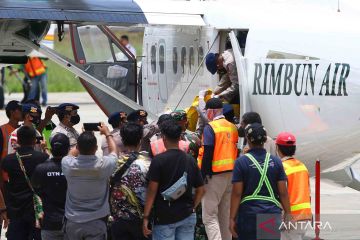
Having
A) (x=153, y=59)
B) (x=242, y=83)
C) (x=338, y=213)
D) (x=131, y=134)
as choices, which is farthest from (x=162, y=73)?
(x=131, y=134)

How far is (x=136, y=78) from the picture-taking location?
48.6ft

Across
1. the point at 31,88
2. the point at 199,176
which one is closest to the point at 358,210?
the point at 199,176

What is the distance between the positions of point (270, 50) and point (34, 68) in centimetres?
2003

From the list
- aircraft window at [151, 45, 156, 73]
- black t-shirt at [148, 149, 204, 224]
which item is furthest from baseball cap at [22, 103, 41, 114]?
aircraft window at [151, 45, 156, 73]

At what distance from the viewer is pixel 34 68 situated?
30312mm

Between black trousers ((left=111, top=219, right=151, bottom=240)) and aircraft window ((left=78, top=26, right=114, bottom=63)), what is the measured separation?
6.79 meters

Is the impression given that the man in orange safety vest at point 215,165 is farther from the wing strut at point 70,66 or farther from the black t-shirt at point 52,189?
the wing strut at point 70,66

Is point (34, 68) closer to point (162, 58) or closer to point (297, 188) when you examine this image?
point (162, 58)

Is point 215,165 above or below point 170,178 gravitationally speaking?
below

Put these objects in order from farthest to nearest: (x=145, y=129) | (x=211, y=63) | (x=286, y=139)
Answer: (x=211, y=63), (x=145, y=129), (x=286, y=139)

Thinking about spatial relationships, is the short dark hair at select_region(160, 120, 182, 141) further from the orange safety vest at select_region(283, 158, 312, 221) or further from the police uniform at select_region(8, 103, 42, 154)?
the police uniform at select_region(8, 103, 42, 154)

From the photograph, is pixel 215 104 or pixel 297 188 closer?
pixel 297 188

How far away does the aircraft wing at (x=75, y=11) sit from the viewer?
11984 mm

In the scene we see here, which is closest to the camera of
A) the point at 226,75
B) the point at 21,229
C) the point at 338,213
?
the point at 21,229
